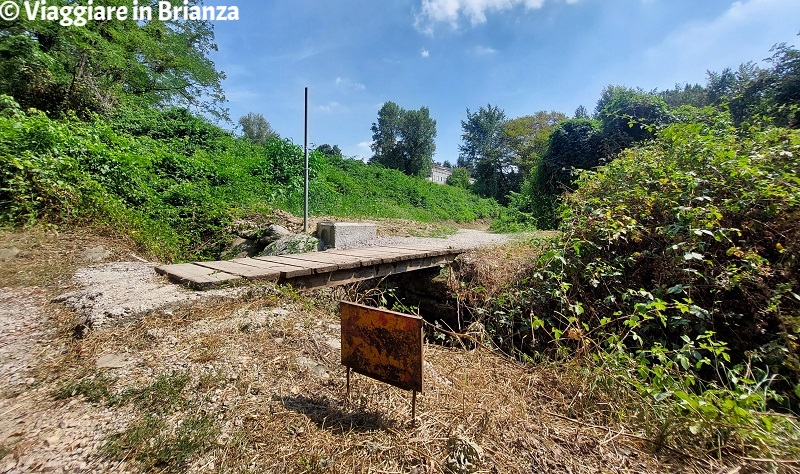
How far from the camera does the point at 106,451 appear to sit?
3.87 feet

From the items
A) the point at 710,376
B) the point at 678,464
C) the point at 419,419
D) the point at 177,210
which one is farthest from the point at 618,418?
the point at 177,210

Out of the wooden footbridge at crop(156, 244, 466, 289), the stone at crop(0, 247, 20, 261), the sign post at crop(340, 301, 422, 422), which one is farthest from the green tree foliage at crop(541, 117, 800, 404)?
the stone at crop(0, 247, 20, 261)

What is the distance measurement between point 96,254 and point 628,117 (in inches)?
541

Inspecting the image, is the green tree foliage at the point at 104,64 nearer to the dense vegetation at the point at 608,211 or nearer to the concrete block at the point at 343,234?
the dense vegetation at the point at 608,211

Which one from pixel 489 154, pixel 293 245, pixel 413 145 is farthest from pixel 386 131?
pixel 293 245

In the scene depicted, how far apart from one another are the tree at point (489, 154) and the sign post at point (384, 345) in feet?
91.2

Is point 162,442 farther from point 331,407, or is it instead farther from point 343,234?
point 343,234

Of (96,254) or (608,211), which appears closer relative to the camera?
(608,211)

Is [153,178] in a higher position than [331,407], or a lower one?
higher

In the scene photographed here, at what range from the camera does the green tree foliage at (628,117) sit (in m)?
10.8

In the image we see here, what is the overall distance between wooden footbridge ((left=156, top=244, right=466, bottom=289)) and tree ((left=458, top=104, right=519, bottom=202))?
24714 mm

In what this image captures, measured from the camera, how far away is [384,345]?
1518 millimetres

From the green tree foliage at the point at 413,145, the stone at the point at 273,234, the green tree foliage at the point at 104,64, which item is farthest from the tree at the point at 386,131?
the stone at the point at 273,234

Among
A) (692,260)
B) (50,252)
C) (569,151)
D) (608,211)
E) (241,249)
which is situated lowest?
(241,249)
